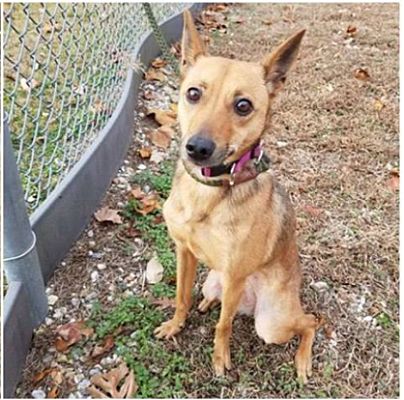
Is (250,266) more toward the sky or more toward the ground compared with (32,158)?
more toward the ground

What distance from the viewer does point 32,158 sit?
2.64 m

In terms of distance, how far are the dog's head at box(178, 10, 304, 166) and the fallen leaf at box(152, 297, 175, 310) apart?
94 centimetres

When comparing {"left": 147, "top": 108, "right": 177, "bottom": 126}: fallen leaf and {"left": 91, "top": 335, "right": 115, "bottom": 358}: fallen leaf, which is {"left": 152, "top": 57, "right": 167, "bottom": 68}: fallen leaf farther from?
{"left": 91, "top": 335, "right": 115, "bottom": 358}: fallen leaf

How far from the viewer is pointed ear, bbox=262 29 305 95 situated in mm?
1931

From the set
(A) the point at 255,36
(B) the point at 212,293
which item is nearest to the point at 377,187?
(B) the point at 212,293

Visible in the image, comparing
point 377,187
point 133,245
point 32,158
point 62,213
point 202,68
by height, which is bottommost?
point 377,187

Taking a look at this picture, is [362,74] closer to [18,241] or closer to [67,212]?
[67,212]

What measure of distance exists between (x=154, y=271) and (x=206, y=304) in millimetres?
341

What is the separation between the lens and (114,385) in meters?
2.17

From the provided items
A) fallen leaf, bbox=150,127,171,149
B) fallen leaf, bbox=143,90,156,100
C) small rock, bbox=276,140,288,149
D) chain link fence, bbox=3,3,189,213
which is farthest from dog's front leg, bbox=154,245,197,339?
fallen leaf, bbox=143,90,156,100

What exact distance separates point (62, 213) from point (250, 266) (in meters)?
1.05

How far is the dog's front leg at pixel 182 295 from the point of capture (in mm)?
2328

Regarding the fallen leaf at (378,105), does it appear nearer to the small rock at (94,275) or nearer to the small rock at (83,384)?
the small rock at (94,275)

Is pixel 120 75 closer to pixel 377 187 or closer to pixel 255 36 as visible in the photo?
pixel 377 187
